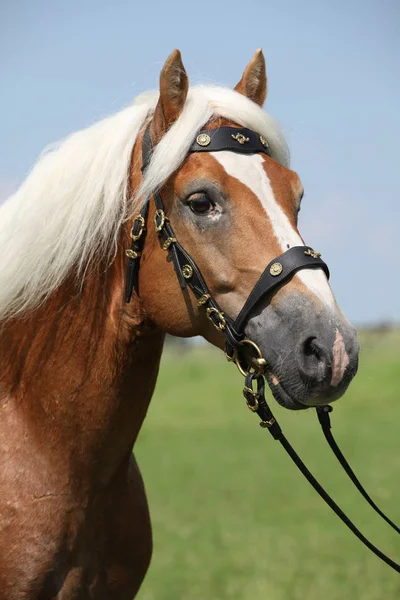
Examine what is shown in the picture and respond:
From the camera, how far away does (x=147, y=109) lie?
12.3ft

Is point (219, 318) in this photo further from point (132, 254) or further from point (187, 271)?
point (132, 254)

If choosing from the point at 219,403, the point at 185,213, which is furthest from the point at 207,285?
the point at 219,403

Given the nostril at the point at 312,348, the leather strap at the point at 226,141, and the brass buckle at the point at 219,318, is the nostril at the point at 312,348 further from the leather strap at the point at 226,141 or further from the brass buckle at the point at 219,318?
the leather strap at the point at 226,141

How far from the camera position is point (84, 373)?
3.54 metres

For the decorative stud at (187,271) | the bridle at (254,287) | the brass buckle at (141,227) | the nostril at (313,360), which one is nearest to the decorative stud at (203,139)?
the bridle at (254,287)

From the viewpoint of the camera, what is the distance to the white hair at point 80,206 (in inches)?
139

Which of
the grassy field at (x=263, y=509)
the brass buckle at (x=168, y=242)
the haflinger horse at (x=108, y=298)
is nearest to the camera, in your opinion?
the haflinger horse at (x=108, y=298)

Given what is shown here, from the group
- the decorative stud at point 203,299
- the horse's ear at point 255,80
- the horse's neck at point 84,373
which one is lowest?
the horse's neck at point 84,373

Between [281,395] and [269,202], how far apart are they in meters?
0.74

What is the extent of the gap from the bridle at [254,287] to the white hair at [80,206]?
3.5 inches

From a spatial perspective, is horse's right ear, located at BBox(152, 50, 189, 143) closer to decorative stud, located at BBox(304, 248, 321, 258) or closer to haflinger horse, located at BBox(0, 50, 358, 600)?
haflinger horse, located at BBox(0, 50, 358, 600)

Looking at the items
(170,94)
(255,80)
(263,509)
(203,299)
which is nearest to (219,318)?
(203,299)

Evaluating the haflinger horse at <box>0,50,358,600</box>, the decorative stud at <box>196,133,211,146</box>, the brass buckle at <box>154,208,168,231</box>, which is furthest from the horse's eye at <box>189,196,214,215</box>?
the decorative stud at <box>196,133,211,146</box>

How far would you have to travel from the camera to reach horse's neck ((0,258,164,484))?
3.52 metres
